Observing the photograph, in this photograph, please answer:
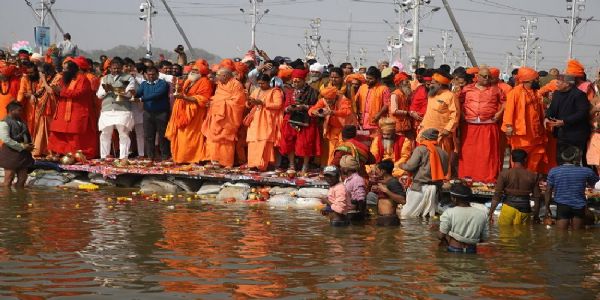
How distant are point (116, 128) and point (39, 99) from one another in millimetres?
1566

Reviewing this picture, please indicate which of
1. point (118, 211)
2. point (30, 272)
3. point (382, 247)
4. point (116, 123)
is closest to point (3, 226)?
point (118, 211)

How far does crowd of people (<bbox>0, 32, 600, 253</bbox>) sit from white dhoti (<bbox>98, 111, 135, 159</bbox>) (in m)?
0.02

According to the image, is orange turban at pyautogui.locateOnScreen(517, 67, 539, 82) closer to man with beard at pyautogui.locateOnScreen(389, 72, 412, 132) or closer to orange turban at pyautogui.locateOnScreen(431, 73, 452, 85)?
orange turban at pyautogui.locateOnScreen(431, 73, 452, 85)

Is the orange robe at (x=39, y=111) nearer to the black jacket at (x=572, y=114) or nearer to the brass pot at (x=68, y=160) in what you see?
the brass pot at (x=68, y=160)

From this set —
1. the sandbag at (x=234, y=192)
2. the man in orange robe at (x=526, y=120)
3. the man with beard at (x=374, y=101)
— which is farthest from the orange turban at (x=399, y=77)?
the sandbag at (x=234, y=192)

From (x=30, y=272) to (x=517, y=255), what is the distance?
4.90 metres

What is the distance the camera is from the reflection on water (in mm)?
8148

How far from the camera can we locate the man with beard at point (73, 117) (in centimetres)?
1638

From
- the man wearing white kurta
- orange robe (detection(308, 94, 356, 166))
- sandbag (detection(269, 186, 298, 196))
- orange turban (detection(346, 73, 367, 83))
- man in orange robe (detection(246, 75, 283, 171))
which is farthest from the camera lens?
the man wearing white kurta

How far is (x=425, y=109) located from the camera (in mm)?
14461

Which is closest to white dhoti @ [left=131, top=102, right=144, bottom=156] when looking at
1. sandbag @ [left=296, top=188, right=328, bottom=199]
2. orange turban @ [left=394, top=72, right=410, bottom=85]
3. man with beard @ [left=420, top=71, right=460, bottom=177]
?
sandbag @ [left=296, top=188, right=328, bottom=199]

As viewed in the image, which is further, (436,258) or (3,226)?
(3,226)

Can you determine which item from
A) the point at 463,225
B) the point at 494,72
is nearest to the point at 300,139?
the point at 494,72

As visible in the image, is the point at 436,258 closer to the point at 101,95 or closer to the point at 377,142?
the point at 377,142
